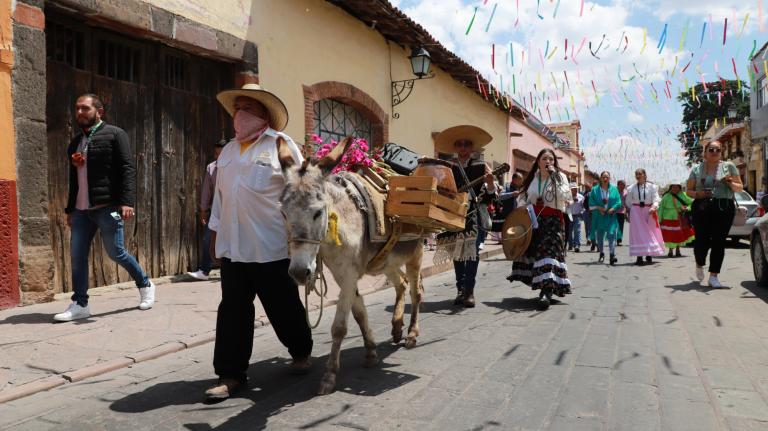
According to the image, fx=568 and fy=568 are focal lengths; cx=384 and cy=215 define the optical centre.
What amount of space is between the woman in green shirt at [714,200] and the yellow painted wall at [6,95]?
8.45 m

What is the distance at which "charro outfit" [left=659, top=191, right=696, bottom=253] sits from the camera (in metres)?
12.3

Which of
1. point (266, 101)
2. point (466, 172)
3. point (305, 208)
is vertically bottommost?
point (305, 208)

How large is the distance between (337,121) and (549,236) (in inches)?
262

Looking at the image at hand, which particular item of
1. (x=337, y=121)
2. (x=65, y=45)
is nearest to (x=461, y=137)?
(x=65, y=45)

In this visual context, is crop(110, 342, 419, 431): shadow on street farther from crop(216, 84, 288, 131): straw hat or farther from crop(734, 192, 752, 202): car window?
crop(734, 192, 752, 202): car window

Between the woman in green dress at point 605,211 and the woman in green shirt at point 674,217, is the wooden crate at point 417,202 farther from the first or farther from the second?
the woman in green shirt at point 674,217

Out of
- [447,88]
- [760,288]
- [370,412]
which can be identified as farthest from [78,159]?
[447,88]

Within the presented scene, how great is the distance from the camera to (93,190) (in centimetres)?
529

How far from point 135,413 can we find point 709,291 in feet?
23.8

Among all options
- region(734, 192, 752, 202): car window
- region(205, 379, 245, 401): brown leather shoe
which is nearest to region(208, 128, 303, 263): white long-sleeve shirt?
region(205, 379, 245, 401): brown leather shoe

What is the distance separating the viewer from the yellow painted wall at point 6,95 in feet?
18.6

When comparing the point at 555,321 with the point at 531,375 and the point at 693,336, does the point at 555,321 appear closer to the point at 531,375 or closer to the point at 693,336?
the point at 693,336

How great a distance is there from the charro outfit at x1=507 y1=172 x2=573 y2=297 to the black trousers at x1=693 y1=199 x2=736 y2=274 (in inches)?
105

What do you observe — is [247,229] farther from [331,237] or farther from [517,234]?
[517,234]
